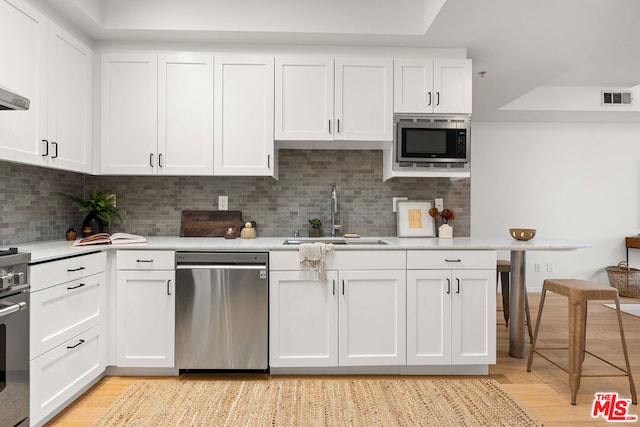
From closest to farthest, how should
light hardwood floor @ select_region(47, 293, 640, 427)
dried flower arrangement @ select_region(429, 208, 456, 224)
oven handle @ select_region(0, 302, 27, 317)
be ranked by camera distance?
1. oven handle @ select_region(0, 302, 27, 317)
2. light hardwood floor @ select_region(47, 293, 640, 427)
3. dried flower arrangement @ select_region(429, 208, 456, 224)

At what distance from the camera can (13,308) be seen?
170cm

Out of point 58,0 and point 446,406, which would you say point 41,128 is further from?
point 446,406

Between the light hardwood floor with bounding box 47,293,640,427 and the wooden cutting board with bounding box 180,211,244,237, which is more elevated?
the wooden cutting board with bounding box 180,211,244,237

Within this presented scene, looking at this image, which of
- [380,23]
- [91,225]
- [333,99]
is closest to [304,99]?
[333,99]

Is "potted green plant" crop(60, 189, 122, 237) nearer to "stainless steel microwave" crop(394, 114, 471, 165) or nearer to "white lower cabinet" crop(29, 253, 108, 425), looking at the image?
"white lower cabinet" crop(29, 253, 108, 425)

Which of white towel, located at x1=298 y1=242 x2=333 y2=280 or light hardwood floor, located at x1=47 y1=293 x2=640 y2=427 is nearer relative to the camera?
light hardwood floor, located at x1=47 y1=293 x2=640 y2=427

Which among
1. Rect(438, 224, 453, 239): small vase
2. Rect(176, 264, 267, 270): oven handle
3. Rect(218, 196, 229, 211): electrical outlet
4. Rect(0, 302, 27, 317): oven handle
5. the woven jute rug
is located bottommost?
the woven jute rug

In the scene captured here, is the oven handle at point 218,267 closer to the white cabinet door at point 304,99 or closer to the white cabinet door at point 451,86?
the white cabinet door at point 304,99

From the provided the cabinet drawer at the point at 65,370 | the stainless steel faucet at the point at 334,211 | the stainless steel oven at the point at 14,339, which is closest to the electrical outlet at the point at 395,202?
the stainless steel faucet at the point at 334,211

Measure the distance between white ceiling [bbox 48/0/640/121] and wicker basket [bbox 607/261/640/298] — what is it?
328cm

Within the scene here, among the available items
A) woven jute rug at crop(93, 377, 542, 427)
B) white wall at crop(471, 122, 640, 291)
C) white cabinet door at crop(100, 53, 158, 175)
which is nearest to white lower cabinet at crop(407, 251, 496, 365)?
woven jute rug at crop(93, 377, 542, 427)

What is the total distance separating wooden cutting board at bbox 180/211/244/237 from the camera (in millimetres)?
3176

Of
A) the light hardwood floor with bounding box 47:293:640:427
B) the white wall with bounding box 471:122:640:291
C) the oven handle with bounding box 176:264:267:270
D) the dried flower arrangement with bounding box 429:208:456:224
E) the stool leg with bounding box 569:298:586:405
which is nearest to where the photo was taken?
the light hardwood floor with bounding box 47:293:640:427

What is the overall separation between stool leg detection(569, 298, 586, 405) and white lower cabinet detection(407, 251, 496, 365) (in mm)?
455
